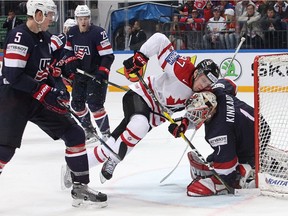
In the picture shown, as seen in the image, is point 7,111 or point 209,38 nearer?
point 7,111

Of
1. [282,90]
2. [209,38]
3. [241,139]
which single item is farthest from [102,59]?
[209,38]

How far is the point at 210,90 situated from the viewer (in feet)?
12.5

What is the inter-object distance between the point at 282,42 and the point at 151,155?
4821 millimetres

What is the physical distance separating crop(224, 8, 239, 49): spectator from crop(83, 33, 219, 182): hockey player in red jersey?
5.70 m

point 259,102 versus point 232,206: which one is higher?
point 259,102

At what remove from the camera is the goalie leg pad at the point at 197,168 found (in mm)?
3893

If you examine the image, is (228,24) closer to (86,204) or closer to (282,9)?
(282,9)

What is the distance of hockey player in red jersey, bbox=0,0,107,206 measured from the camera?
3.33 metres

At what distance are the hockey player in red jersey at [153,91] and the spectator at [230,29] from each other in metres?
5.70

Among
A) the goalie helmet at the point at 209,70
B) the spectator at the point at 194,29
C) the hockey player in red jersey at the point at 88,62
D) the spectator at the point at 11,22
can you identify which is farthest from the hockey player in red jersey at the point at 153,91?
the spectator at the point at 11,22

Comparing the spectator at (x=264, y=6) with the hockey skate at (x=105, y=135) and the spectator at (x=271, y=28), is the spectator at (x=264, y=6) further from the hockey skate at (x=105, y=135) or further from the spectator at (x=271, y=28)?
the hockey skate at (x=105, y=135)

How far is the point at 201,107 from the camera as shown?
12.0 feet

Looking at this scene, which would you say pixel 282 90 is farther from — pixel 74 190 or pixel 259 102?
pixel 74 190

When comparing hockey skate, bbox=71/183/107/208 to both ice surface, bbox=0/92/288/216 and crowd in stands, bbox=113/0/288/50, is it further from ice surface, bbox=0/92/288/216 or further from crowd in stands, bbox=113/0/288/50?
crowd in stands, bbox=113/0/288/50
